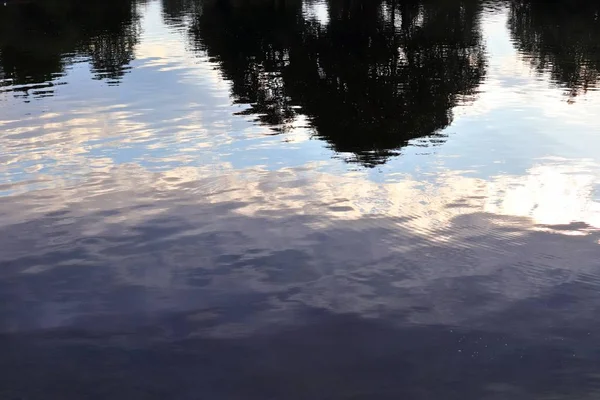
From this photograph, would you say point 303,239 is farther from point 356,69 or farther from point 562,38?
point 562,38

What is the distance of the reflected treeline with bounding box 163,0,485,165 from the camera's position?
98.0 feet

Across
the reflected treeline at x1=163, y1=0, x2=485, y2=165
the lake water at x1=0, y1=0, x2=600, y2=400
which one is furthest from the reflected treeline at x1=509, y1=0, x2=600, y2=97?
the reflected treeline at x1=163, y1=0, x2=485, y2=165

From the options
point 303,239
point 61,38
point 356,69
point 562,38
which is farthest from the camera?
point 61,38

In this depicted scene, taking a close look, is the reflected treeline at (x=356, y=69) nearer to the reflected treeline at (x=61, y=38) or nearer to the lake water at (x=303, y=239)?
the lake water at (x=303, y=239)

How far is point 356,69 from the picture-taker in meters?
45.7

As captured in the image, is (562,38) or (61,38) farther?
(61,38)

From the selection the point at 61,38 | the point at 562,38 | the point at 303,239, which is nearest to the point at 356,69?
the point at 562,38

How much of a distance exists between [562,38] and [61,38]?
56029 millimetres

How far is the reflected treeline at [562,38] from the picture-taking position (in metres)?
41.9

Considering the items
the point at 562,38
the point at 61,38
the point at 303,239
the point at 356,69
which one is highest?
the point at 61,38


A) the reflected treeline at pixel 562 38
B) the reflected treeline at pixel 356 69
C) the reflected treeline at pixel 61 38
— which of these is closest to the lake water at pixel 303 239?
the reflected treeline at pixel 356 69

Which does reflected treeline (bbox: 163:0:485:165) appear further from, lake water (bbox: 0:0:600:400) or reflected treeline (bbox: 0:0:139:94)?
reflected treeline (bbox: 0:0:139:94)

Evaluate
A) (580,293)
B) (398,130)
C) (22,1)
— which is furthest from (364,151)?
(22,1)

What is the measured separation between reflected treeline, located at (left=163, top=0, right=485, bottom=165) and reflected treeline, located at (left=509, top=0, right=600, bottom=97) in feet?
16.1
